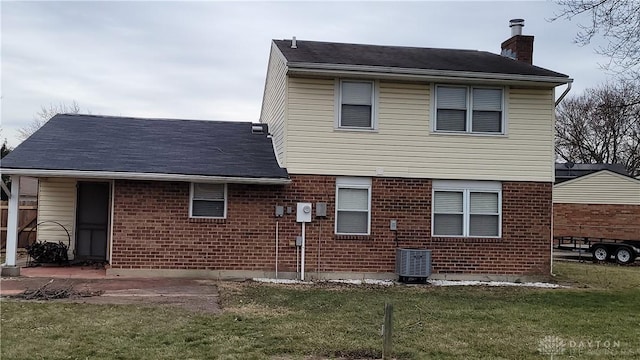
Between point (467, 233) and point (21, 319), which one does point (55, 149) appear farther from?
point (467, 233)

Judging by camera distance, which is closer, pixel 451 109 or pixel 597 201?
pixel 451 109

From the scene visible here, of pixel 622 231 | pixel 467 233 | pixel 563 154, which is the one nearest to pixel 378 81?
pixel 467 233

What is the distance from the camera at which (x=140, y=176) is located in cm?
1254

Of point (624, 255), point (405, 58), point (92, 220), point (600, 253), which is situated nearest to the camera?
point (405, 58)

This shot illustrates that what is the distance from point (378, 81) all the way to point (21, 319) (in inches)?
347

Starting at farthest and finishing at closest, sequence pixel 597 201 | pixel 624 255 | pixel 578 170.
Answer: pixel 578 170 < pixel 597 201 < pixel 624 255

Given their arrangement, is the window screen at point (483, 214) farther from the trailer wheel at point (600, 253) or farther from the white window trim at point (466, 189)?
the trailer wheel at point (600, 253)

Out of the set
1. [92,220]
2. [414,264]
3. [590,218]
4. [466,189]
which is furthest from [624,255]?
[92,220]

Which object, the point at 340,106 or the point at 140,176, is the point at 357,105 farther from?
the point at 140,176

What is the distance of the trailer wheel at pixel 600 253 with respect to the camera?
21656mm

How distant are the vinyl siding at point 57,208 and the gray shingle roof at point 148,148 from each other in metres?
1.50

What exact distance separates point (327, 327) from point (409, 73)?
693 cm

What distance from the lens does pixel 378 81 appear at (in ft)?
44.9

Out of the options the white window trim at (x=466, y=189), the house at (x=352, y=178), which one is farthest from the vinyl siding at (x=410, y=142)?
the white window trim at (x=466, y=189)
